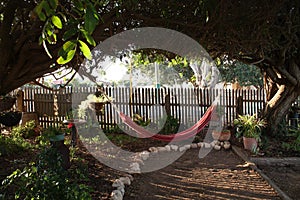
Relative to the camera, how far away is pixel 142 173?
11.2ft

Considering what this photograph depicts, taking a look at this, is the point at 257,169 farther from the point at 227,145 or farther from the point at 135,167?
the point at 135,167

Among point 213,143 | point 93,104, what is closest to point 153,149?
point 213,143

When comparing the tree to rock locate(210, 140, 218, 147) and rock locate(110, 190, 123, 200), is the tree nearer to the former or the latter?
rock locate(210, 140, 218, 147)

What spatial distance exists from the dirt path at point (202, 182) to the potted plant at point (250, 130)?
0.48 meters

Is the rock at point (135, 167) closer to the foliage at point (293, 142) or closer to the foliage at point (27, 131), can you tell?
the foliage at point (293, 142)

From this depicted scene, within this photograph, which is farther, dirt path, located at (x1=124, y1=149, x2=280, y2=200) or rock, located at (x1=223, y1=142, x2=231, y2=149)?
rock, located at (x1=223, y1=142, x2=231, y2=149)

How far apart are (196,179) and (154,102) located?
3.40 m

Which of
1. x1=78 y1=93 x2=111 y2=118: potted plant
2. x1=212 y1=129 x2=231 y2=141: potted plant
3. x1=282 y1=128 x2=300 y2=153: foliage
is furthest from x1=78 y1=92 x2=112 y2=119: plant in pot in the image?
x1=282 y1=128 x2=300 y2=153: foliage

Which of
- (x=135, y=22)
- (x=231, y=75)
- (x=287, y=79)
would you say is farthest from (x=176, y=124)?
(x=231, y=75)

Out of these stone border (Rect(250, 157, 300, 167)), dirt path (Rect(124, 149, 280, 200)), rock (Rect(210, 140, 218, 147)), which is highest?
rock (Rect(210, 140, 218, 147))

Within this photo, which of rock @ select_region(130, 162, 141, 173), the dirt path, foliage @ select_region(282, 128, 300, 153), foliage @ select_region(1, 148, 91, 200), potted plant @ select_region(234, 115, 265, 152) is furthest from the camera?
potted plant @ select_region(234, 115, 265, 152)

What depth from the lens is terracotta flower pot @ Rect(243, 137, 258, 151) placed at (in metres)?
4.35

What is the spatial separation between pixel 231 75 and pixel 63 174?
9.76m

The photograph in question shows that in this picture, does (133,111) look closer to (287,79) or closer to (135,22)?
(287,79)
